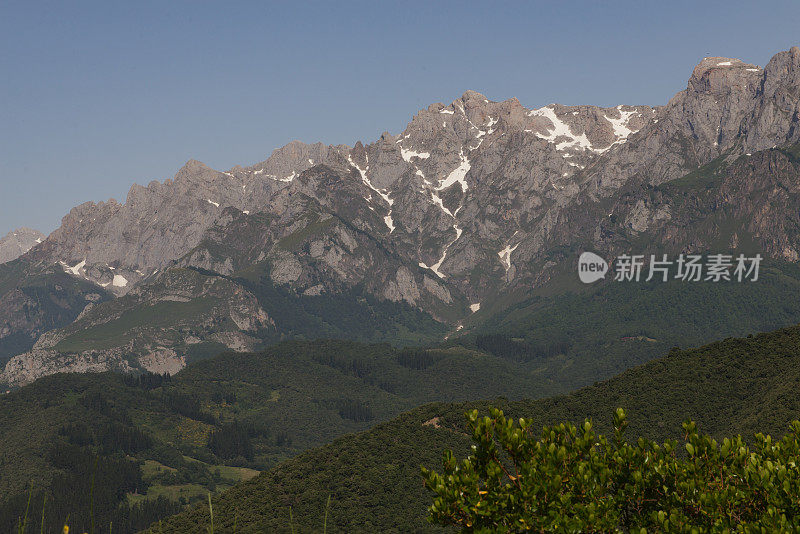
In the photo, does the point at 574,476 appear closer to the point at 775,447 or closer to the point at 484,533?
the point at 484,533

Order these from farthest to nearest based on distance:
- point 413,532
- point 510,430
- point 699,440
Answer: point 413,532 → point 699,440 → point 510,430

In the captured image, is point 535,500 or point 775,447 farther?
point 775,447

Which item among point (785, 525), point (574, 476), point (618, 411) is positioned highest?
point (618, 411)

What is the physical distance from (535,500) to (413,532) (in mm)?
163717

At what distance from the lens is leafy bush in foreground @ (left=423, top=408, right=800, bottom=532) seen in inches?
1594

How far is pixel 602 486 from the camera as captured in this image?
143 feet

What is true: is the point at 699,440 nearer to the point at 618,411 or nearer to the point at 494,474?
the point at 618,411

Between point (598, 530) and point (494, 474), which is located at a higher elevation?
point (494, 474)

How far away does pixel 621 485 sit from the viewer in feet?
150

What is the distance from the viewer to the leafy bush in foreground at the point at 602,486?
40.5 meters

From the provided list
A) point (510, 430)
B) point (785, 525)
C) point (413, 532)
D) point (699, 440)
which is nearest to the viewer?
point (785, 525)

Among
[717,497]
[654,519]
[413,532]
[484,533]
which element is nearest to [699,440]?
[717,497]

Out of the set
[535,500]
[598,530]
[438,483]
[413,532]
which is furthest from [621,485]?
[413,532]

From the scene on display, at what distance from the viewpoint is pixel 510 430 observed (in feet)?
134
